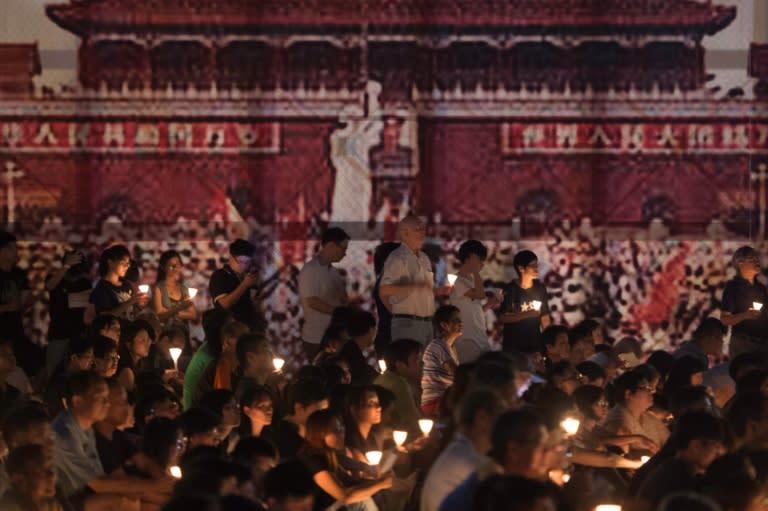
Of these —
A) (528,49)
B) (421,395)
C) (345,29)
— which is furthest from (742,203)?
(421,395)

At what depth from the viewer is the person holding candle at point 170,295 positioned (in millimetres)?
14867

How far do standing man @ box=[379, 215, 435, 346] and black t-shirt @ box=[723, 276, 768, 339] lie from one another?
2.55 meters

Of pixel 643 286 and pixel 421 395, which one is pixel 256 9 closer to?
pixel 643 286

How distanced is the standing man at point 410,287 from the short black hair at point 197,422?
4.93 m

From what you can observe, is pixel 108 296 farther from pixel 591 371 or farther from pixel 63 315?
pixel 591 371

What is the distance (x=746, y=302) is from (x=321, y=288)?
11.0ft

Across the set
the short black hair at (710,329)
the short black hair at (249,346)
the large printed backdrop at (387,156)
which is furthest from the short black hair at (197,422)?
the large printed backdrop at (387,156)

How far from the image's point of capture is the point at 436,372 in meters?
12.1

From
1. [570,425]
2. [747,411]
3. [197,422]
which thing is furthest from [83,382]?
[747,411]

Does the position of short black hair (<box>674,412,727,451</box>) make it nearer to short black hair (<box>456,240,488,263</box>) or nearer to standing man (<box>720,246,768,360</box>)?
short black hair (<box>456,240,488,263</box>)

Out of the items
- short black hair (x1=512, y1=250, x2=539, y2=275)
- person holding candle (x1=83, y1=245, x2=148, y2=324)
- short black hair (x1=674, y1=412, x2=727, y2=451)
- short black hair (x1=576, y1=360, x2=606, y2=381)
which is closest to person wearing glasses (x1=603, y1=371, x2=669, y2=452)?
short black hair (x1=576, y1=360, x2=606, y2=381)

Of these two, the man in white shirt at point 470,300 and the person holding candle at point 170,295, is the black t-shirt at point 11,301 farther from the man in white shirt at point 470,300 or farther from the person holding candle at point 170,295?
the man in white shirt at point 470,300

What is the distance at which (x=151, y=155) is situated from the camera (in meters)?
16.7

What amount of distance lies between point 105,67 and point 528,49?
12.4 feet
